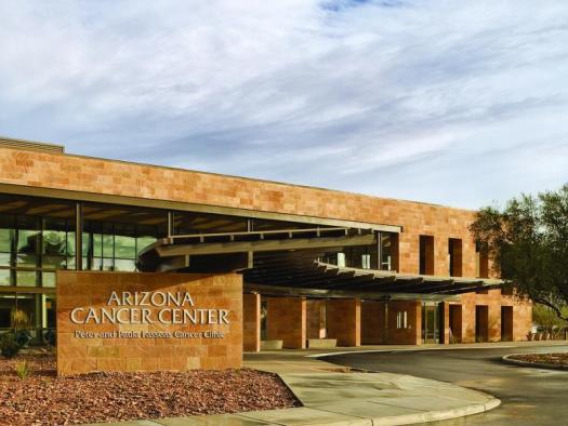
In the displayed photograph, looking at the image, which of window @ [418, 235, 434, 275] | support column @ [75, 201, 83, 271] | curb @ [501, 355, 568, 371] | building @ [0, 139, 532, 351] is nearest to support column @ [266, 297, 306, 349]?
building @ [0, 139, 532, 351]

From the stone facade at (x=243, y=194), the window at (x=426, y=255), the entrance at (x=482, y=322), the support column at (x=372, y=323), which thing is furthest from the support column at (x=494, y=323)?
the support column at (x=372, y=323)

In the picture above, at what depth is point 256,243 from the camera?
67.6 ft

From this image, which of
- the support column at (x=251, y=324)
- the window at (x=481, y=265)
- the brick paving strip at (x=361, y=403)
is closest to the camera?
the brick paving strip at (x=361, y=403)

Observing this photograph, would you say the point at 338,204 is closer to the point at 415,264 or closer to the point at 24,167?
the point at 415,264

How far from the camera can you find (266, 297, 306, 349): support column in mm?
42594

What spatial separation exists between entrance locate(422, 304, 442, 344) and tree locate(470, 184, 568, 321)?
16.2 m

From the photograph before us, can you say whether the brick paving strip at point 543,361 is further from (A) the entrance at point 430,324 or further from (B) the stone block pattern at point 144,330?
(A) the entrance at point 430,324

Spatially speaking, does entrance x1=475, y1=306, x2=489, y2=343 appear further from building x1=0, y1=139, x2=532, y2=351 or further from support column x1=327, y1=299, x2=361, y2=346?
support column x1=327, y1=299, x2=361, y2=346

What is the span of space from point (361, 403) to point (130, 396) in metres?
4.89

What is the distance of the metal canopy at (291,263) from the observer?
2016cm

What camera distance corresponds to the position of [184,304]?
21359mm

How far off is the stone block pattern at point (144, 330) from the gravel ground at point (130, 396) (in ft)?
2.63

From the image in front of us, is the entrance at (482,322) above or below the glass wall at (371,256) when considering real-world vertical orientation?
below

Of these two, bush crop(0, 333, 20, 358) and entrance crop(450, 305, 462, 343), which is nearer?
bush crop(0, 333, 20, 358)
